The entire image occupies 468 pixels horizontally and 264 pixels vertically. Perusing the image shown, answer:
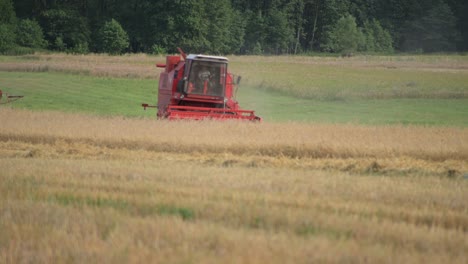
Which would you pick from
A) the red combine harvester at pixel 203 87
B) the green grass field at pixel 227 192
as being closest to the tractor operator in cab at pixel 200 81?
the red combine harvester at pixel 203 87

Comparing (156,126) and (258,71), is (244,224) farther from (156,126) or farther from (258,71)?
(258,71)

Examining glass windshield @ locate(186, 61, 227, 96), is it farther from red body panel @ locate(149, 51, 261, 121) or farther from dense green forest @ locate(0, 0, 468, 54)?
dense green forest @ locate(0, 0, 468, 54)

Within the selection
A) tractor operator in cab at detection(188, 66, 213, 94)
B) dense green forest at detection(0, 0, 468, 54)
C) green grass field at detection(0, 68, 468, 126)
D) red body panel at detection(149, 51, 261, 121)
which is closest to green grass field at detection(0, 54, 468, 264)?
red body panel at detection(149, 51, 261, 121)

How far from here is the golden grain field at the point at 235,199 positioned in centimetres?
519

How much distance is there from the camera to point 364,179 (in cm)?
950

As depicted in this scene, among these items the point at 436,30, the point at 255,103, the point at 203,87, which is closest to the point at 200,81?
the point at 203,87

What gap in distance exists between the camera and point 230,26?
73250 millimetres

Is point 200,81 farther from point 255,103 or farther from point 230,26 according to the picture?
point 230,26

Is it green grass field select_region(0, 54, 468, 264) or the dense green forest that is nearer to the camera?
green grass field select_region(0, 54, 468, 264)

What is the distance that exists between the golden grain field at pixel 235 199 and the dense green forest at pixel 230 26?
151 feet

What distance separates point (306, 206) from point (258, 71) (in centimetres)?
3621

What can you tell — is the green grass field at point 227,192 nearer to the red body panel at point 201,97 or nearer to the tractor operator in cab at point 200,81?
the red body panel at point 201,97

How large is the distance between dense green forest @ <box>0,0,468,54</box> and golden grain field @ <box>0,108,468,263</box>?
151ft

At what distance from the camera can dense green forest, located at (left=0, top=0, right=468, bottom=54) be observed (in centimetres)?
6238
